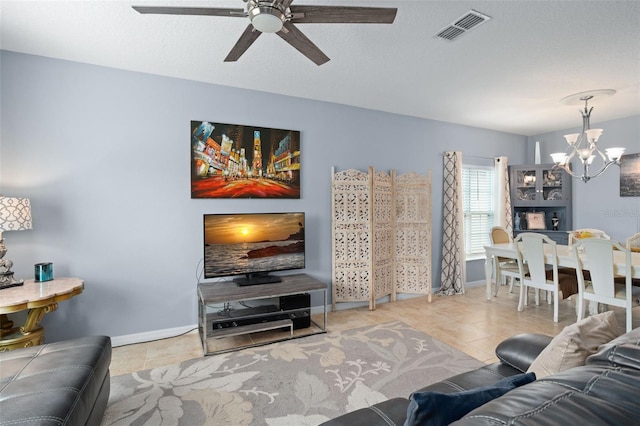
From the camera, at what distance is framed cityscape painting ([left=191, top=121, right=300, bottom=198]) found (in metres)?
3.37

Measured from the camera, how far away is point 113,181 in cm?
305

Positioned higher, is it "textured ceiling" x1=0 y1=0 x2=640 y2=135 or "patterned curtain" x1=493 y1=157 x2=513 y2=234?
"textured ceiling" x1=0 y1=0 x2=640 y2=135

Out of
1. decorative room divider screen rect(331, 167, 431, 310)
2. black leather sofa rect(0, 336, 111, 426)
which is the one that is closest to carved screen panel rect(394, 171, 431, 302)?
decorative room divider screen rect(331, 167, 431, 310)

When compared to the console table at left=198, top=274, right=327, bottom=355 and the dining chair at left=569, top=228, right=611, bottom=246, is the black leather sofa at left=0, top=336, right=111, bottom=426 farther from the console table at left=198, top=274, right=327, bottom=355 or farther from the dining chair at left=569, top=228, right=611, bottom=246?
the dining chair at left=569, top=228, right=611, bottom=246

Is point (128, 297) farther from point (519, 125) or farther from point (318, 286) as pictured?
point (519, 125)

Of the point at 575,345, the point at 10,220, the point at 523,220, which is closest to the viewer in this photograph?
the point at 575,345

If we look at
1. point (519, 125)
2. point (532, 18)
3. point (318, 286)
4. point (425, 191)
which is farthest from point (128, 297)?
point (519, 125)

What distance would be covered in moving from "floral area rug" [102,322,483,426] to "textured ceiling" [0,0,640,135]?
261 cm

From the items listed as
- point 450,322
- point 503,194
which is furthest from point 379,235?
point 503,194

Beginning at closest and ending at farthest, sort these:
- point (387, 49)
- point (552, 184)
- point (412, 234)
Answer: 1. point (387, 49)
2. point (412, 234)
3. point (552, 184)

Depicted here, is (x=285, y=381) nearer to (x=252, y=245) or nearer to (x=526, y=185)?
(x=252, y=245)

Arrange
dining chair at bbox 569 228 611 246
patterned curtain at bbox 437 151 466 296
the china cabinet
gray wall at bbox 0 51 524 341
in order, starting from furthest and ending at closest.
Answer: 1. the china cabinet
2. patterned curtain at bbox 437 151 466 296
3. dining chair at bbox 569 228 611 246
4. gray wall at bbox 0 51 524 341

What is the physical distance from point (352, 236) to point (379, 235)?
43cm

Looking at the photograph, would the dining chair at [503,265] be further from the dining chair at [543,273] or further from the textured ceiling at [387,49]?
the textured ceiling at [387,49]
